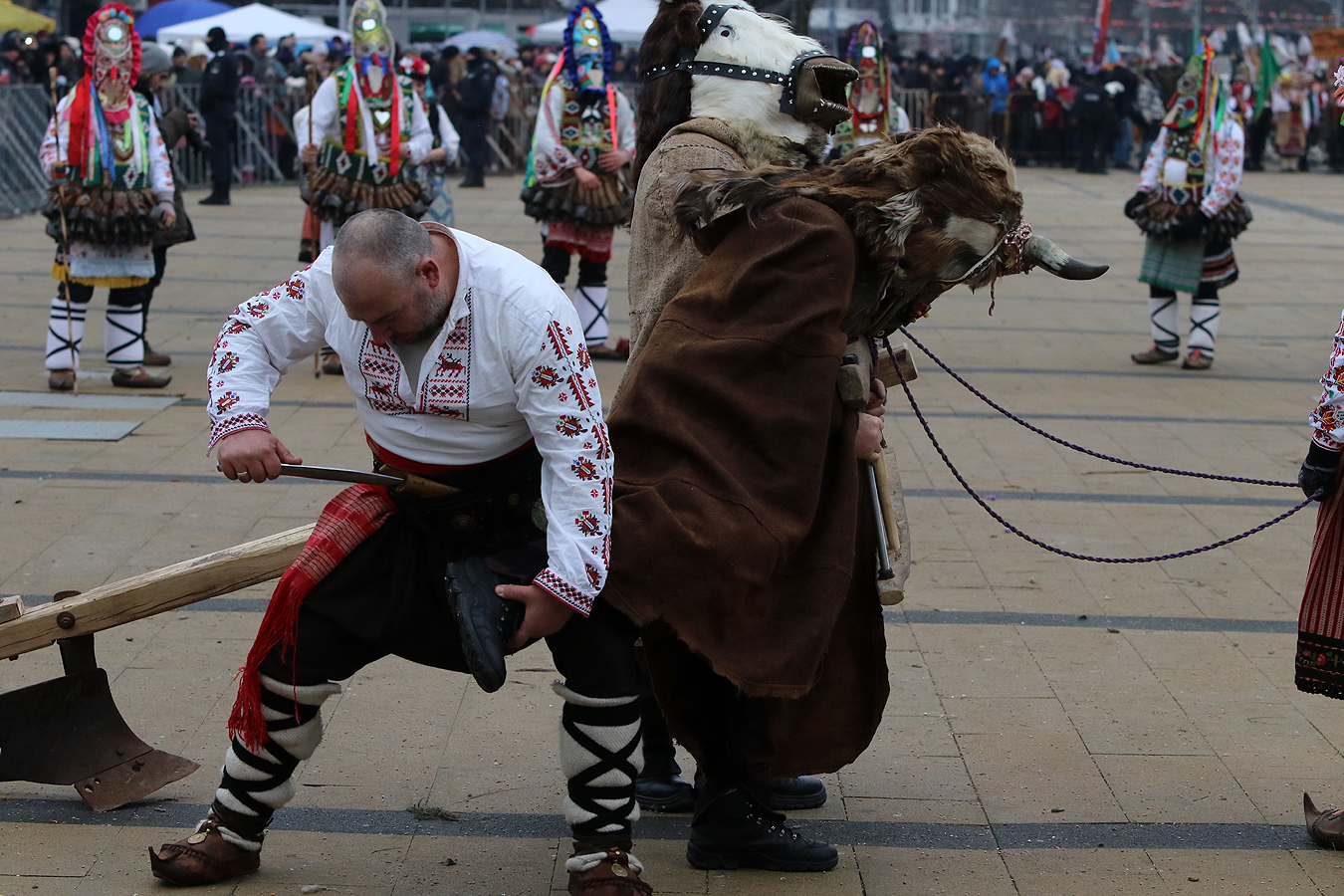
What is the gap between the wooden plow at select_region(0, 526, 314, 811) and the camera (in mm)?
3174

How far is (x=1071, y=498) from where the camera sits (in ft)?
20.8

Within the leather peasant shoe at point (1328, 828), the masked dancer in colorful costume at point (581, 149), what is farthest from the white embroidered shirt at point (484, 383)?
the masked dancer in colorful costume at point (581, 149)

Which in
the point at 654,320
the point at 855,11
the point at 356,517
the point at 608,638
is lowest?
the point at 608,638

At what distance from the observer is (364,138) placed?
8086 millimetres

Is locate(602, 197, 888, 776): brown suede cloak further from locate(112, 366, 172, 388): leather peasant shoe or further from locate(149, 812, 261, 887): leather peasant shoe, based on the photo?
locate(112, 366, 172, 388): leather peasant shoe

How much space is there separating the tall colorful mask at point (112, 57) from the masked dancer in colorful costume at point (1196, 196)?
5.81 meters

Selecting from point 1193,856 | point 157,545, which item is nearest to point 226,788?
point 1193,856

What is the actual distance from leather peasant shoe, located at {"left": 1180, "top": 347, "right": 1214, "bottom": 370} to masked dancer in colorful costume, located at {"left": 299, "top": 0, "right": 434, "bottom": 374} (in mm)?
4810

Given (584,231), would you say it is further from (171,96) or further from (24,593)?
(171,96)

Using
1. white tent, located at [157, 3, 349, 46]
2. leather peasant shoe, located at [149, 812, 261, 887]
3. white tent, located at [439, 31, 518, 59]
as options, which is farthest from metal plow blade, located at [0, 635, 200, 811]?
white tent, located at [439, 31, 518, 59]

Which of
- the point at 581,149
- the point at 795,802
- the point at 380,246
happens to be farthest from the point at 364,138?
the point at 380,246

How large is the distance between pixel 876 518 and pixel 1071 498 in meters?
3.38

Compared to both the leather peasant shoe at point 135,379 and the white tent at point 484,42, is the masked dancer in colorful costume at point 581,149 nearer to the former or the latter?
the leather peasant shoe at point 135,379

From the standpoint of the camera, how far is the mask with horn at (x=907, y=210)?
292 centimetres
